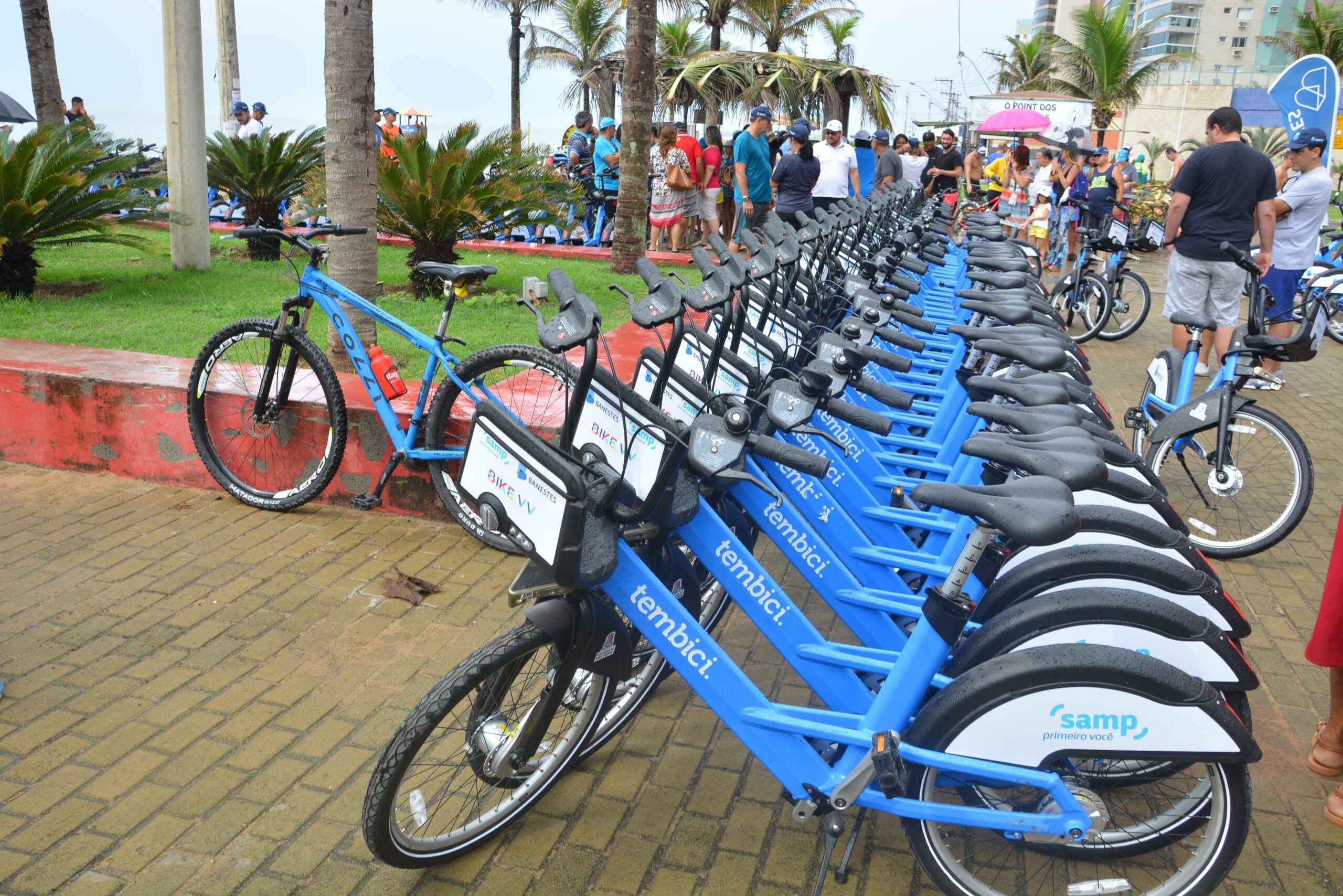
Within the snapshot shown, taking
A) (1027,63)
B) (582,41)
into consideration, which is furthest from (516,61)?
(1027,63)

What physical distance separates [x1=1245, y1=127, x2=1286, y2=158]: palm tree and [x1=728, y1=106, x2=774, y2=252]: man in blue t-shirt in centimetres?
2368

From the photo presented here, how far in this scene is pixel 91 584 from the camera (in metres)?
3.95

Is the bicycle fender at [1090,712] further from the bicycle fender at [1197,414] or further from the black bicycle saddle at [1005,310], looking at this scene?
the bicycle fender at [1197,414]

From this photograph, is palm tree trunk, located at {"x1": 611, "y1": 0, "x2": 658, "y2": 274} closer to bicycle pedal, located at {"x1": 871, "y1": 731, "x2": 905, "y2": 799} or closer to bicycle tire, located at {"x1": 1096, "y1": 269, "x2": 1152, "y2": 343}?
bicycle tire, located at {"x1": 1096, "y1": 269, "x2": 1152, "y2": 343}

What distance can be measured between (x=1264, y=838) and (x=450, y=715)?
223 centimetres

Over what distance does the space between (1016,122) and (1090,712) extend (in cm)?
2023

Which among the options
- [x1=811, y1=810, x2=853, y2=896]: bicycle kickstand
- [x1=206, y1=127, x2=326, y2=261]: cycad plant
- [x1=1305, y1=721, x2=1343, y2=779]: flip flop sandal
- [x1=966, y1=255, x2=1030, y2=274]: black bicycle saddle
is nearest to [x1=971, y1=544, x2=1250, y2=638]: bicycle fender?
[x1=811, y1=810, x2=853, y2=896]: bicycle kickstand

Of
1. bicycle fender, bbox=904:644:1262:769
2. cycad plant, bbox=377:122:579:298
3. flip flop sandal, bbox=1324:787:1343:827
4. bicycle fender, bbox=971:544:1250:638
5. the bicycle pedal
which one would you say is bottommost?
flip flop sandal, bbox=1324:787:1343:827

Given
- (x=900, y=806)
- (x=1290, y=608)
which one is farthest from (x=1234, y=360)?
(x=900, y=806)

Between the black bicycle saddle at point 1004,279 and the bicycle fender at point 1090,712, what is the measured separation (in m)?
2.60

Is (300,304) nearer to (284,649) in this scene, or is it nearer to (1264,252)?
(284,649)

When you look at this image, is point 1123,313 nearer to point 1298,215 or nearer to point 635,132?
point 1298,215

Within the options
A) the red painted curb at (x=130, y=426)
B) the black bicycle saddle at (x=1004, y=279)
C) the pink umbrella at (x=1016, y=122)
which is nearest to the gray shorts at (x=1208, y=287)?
the black bicycle saddle at (x=1004, y=279)

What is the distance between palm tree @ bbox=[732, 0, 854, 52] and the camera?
31.5 metres
